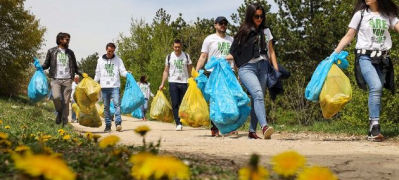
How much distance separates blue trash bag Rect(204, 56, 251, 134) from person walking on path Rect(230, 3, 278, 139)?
0.54 feet

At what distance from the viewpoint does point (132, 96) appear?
35.8ft

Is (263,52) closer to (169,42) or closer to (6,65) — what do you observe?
(6,65)

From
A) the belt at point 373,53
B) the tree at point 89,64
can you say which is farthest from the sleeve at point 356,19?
the tree at point 89,64

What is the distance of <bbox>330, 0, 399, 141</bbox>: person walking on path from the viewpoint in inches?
246

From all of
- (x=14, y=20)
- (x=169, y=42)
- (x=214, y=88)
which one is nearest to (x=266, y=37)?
(x=214, y=88)

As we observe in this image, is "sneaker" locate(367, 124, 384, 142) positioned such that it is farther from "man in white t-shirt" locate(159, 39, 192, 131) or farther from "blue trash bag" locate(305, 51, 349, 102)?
"man in white t-shirt" locate(159, 39, 192, 131)

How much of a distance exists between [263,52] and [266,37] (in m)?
0.21

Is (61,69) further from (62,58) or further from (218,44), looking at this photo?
(218,44)

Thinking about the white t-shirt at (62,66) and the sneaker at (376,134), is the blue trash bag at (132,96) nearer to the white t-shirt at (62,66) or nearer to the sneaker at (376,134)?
the white t-shirt at (62,66)

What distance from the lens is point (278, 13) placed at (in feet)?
96.7

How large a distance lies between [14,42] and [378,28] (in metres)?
25.5

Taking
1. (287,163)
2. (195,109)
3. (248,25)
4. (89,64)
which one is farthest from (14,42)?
(89,64)

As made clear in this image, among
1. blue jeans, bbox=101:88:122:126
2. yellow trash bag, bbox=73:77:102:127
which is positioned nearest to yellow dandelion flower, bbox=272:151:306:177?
yellow trash bag, bbox=73:77:102:127

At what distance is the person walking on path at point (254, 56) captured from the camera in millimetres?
6586
